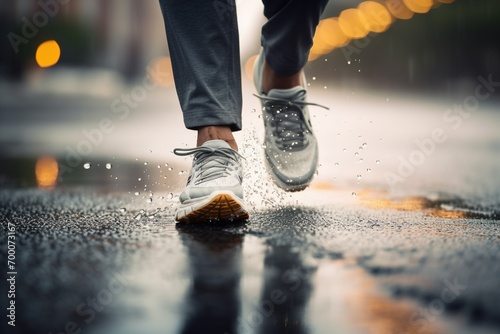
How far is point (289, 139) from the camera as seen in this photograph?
3.21 meters

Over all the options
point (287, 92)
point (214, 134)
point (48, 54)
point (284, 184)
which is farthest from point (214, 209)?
point (48, 54)

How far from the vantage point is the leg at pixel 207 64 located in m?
2.70

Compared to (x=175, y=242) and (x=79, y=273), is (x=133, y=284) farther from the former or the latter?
(x=175, y=242)

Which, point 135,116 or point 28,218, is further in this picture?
point 135,116

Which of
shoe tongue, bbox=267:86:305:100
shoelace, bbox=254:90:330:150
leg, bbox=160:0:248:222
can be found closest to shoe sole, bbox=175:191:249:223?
leg, bbox=160:0:248:222

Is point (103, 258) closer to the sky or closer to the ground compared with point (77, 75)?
closer to the ground

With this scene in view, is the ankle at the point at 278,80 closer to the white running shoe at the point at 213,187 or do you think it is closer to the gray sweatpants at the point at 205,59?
the gray sweatpants at the point at 205,59

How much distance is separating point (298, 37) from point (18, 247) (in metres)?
1.56

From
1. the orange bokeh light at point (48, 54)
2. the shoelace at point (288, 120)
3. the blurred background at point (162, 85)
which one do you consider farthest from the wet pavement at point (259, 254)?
the orange bokeh light at point (48, 54)

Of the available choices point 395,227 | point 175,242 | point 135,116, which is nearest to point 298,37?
point 395,227

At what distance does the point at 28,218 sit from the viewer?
271 cm

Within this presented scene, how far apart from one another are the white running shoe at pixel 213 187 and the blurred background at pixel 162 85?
56cm

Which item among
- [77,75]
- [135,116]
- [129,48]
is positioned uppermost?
[129,48]

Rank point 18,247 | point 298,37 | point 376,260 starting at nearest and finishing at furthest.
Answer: point 376,260
point 18,247
point 298,37
